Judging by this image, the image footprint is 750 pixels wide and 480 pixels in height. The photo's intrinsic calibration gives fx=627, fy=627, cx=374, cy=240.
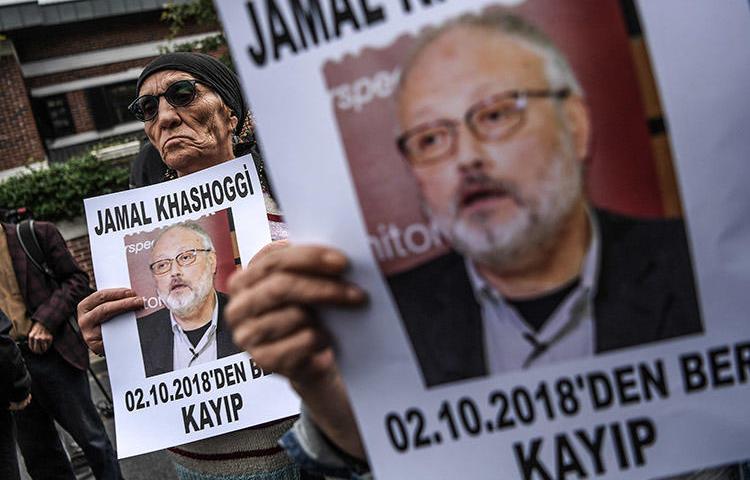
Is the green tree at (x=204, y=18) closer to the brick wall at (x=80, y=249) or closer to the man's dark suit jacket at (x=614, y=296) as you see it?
the brick wall at (x=80, y=249)

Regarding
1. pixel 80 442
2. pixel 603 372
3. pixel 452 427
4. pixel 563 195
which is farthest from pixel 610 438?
pixel 80 442

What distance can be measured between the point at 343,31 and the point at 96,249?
1109mm

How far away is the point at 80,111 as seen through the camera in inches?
542

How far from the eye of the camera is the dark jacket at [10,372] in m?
2.54

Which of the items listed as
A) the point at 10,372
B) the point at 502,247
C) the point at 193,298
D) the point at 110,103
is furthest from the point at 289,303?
the point at 110,103

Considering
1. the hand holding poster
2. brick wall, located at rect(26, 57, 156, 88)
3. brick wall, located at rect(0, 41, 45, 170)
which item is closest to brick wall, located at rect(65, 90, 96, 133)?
brick wall, located at rect(26, 57, 156, 88)

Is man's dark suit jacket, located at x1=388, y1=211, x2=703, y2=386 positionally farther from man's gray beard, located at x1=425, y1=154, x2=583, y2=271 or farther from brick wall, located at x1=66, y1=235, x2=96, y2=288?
brick wall, located at x1=66, y1=235, x2=96, y2=288

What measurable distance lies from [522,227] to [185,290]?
0.99 meters

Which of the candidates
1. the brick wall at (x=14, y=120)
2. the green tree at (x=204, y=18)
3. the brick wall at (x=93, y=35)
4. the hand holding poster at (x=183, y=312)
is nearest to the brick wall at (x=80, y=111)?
the brick wall at (x=93, y=35)

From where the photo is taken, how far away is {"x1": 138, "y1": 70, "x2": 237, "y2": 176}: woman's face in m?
1.61

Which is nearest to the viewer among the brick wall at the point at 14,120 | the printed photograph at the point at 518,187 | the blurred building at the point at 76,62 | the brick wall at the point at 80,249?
the printed photograph at the point at 518,187

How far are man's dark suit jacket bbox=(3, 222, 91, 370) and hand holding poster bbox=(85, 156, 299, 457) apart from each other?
179cm

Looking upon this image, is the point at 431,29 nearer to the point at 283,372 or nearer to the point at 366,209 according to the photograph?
the point at 366,209

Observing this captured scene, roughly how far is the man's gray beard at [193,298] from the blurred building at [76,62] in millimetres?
12508
